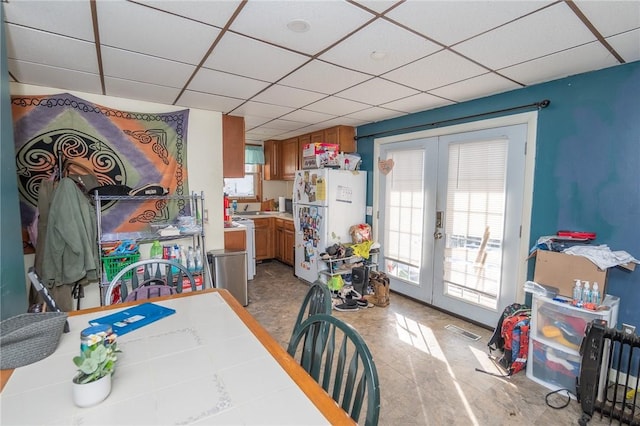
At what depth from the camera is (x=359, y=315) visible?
3330 millimetres

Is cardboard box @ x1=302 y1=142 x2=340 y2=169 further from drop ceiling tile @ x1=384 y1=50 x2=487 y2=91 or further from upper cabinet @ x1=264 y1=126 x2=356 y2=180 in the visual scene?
drop ceiling tile @ x1=384 y1=50 x2=487 y2=91

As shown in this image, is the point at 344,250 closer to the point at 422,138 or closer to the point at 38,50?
the point at 422,138

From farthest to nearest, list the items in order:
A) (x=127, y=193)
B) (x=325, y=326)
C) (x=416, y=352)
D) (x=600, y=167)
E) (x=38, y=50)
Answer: (x=127, y=193) < (x=416, y=352) < (x=600, y=167) < (x=38, y=50) < (x=325, y=326)

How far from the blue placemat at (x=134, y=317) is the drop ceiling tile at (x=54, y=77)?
195 cm

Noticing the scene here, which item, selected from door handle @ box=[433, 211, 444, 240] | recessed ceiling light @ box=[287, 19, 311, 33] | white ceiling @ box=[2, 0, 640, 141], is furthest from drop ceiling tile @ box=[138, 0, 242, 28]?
door handle @ box=[433, 211, 444, 240]

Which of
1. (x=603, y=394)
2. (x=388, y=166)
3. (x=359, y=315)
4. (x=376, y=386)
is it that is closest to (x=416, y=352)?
(x=359, y=315)

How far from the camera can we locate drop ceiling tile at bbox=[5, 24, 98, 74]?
1.74 meters

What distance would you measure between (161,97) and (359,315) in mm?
3037

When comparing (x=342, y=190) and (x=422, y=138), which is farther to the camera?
(x=342, y=190)

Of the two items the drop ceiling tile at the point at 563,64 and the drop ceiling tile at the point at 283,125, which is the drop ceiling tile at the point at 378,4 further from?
the drop ceiling tile at the point at 283,125

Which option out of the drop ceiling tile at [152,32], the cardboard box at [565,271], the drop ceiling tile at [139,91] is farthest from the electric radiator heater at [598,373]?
the drop ceiling tile at [139,91]

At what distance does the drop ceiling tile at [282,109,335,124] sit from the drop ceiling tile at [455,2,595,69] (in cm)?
191

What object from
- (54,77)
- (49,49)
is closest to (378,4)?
(49,49)

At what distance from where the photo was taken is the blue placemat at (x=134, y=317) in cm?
134
